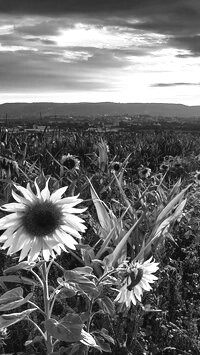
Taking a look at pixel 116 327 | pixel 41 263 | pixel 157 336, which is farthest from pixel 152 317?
pixel 41 263

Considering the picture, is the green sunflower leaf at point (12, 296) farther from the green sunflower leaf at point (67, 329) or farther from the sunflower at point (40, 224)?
the sunflower at point (40, 224)

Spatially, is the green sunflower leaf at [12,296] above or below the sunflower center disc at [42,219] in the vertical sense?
below

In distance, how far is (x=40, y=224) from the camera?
1.93m

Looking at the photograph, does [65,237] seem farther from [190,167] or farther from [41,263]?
[190,167]

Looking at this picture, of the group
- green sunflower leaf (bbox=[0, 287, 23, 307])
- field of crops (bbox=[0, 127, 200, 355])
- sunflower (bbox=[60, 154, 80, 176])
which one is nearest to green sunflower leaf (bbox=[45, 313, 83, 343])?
field of crops (bbox=[0, 127, 200, 355])

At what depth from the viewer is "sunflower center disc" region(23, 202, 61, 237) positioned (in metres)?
1.91

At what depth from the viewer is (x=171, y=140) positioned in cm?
1212

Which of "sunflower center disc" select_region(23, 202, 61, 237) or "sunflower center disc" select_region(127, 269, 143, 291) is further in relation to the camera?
"sunflower center disc" select_region(127, 269, 143, 291)

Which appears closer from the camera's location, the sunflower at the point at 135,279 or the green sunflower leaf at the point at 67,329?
the green sunflower leaf at the point at 67,329

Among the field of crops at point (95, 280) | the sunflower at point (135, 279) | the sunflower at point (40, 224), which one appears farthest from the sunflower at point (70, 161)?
the sunflower at point (40, 224)

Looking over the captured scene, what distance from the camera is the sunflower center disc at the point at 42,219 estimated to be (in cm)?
191

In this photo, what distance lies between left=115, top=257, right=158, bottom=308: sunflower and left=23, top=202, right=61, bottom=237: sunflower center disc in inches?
18.9

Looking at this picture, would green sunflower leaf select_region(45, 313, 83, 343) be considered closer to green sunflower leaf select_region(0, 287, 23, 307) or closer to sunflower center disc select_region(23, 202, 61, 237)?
green sunflower leaf select_region(0, 287, 23, 307)

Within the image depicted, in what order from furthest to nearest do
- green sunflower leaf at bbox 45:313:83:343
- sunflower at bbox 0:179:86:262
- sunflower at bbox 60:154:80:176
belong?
sunflower at bbox 60:154:80:176 → green sunflower leaf at bbox 45:313:83:343 → sunflower at bbox 0:179:86:262
